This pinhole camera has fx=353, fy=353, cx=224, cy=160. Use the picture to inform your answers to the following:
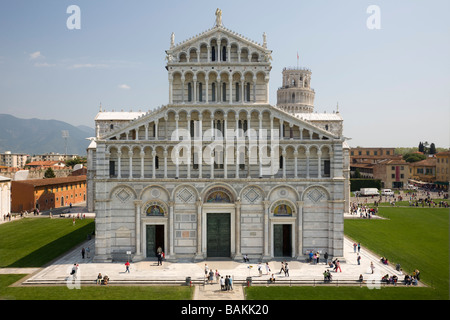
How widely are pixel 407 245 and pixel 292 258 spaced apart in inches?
572

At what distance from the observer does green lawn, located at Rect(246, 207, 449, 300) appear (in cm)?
2452

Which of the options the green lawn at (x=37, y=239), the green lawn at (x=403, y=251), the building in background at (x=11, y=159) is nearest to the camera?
the green lawn at (x=403, y=251)

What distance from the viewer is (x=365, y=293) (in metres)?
25.0

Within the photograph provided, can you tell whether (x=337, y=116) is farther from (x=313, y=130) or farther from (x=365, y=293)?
(x=365, y=293)

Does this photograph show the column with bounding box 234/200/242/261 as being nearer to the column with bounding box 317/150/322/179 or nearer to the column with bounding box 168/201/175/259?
the column with bounding box 168/201/175/259

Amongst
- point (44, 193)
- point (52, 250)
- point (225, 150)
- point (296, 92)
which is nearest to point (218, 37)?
point (225, 150)

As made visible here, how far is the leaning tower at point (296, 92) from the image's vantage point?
102m

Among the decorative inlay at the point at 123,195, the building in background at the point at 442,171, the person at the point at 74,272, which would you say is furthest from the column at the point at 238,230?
the building in background at the point at 442,171

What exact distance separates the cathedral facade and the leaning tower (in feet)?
233

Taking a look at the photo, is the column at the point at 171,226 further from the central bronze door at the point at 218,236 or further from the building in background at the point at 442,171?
the building in background at the point at 442,171

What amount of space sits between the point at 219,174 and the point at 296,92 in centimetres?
7490

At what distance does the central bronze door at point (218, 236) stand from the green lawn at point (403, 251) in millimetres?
7028

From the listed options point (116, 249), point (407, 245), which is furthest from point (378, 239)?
point (116, 249)
